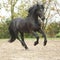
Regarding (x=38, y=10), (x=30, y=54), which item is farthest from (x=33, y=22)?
(x=30, y=54)

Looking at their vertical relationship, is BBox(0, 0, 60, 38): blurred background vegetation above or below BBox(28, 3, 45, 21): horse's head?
below

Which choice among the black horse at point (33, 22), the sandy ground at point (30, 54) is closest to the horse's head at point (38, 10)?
the black horse at point (33, 22)

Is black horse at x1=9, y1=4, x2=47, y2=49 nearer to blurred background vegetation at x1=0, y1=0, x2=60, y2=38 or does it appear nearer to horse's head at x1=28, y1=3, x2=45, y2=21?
horse's head at x1=28, y1=3, x2=45, y2=21

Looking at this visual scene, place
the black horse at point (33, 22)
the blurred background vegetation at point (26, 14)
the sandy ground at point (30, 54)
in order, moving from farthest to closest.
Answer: the blurred background vegetation at point (26, 14), the black horse at point (33, 22), the sandy ground at point (30, 54)

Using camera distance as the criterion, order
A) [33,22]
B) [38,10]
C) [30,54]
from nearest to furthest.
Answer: [30,54] → [38,10] → [33,22]

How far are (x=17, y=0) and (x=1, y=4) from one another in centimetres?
183

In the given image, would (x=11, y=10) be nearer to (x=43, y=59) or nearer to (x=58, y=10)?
(x=58, y=10)

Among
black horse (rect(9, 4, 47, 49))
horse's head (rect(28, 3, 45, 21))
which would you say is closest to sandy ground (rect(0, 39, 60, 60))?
black horse (rect(9, 4, 47, 49))

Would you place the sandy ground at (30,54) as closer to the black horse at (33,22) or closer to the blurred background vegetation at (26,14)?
the black horse at (33,22)

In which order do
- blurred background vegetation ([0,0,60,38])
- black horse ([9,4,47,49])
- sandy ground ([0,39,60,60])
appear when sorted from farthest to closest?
blurred background vegetation ([0,0,60,38]) → black horse ([9,4,47,49]) → sandy ground ([0,39,60,60])

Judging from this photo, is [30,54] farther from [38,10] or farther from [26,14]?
[26,14]

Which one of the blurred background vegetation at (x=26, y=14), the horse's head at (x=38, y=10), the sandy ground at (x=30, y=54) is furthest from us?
the blurred background vegetation at (x=26, y=14)

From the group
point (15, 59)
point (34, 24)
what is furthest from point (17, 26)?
point (15, 59)

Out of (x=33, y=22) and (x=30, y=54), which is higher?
(x=33, y=22)
